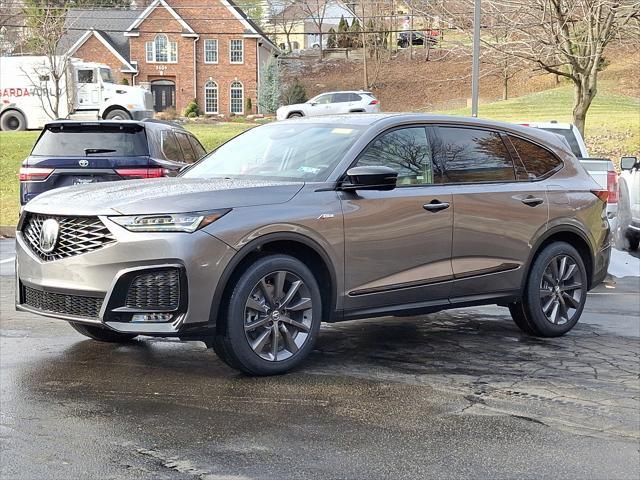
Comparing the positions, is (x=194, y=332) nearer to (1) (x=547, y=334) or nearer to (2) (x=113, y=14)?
(1) (x=547, y=334)

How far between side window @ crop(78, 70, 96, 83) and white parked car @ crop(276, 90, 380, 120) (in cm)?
889

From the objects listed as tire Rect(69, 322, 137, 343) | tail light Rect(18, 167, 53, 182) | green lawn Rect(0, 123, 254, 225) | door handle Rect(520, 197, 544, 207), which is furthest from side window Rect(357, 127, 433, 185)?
green lawn Rect(0, 123, 254, 225)

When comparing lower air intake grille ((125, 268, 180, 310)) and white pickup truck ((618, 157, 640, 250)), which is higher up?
lower air intake grille ((125, 268, 180, 310))

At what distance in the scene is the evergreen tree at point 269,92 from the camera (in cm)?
5781

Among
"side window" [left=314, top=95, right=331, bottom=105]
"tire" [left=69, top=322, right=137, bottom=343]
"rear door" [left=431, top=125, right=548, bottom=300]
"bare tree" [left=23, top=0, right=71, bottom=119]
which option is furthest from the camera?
"side window" [left=314, top=95, right=331, bottom=105]

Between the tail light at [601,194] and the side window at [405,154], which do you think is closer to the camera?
the side window at [405,154]

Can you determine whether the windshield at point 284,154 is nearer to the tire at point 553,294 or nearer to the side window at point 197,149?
the tire at point 553,294

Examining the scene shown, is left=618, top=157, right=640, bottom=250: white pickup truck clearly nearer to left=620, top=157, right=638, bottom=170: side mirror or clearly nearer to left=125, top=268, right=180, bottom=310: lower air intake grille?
left=620, top=157, right=638, bottom=170: side mirror

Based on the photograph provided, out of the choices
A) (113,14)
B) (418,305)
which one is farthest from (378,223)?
(113,14)

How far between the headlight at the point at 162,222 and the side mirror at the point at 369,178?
1184 mm

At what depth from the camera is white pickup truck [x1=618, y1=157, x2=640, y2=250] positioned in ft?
45.8

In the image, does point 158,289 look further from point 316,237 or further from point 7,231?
point 7,231

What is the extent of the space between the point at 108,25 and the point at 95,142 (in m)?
54.3


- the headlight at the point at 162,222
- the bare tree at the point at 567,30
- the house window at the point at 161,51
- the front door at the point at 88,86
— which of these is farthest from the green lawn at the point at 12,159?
the house window at the point at 161,51
